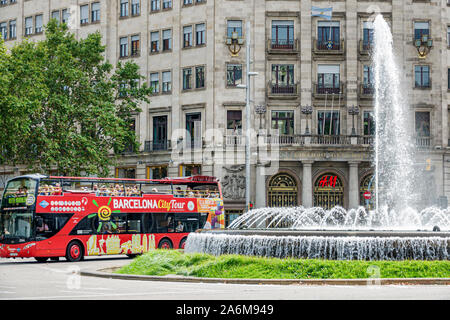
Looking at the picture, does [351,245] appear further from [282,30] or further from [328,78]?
[282,30]

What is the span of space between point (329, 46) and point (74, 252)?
96.4 ft

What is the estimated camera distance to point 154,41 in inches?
2488

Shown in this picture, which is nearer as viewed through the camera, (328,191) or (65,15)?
(328,191)

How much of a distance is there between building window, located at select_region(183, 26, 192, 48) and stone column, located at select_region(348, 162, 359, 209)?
1549 centimetres

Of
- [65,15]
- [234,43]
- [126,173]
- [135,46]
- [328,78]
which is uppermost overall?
[65,15]

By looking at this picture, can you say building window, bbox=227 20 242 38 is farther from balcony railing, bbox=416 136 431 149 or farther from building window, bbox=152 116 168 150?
balcony railing, bbox=416 136 431 149

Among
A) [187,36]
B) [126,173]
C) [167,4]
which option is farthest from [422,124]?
[126,173]

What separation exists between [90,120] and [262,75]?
13.6 metres

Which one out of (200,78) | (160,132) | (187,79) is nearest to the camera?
(200,78)

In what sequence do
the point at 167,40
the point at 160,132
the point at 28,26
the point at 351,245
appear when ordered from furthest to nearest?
the point at 28,26
the point at 167,40
the point at 160,132
the point at 351,245

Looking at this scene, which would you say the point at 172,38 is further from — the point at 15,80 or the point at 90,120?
the point at 15,80

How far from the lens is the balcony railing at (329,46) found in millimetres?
58531

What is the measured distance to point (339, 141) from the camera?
2259 inches
